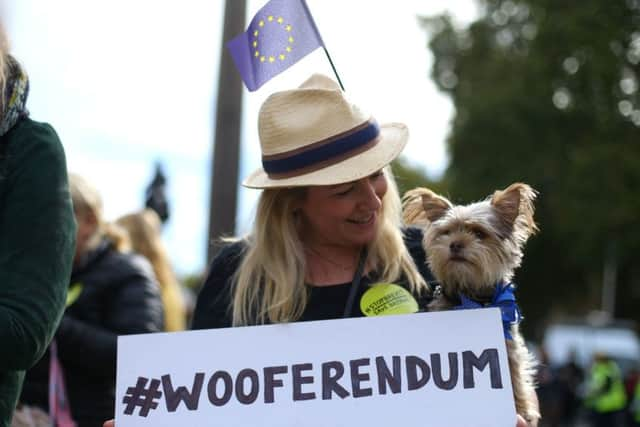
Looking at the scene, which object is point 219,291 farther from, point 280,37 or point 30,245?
point 30,245

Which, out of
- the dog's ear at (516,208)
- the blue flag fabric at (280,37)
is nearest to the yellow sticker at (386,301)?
the dog's ear at (516,208)

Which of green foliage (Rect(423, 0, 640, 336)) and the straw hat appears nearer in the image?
the straw hat

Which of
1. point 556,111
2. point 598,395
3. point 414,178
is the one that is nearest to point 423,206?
point 598,395

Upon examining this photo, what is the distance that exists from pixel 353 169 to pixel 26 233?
1.14 metres

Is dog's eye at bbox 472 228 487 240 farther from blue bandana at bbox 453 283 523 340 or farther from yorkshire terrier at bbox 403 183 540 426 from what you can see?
blue bandana at bbox 453 283 523 340

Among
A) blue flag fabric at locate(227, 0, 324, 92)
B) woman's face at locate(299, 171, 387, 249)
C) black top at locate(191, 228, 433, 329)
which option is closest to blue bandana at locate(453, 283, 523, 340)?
black top at locate(191, 228, 433, 329)

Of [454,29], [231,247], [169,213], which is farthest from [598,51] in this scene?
[231,247]

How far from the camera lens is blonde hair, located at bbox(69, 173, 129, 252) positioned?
4.93m

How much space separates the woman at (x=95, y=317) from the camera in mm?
4547

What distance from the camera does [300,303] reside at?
3324 millimetres

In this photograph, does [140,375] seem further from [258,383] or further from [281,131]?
[281,131]

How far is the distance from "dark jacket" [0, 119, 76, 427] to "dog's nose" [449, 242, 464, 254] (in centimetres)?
125

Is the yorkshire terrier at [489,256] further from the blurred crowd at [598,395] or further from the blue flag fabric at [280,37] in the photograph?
the blurred crowd at [598,395]

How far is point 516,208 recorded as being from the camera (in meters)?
3.26
